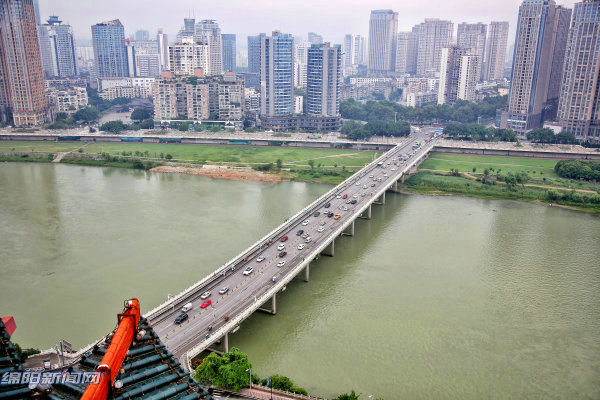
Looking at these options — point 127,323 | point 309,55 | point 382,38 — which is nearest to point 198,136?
point 309,55

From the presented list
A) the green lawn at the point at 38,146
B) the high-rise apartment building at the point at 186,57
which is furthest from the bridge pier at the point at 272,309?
the high-rise apartment building at the point at 186,57

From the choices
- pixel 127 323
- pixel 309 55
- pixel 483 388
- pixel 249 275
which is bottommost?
pixel 483 388

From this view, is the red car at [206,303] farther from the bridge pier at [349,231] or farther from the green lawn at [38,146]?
the green lawn at [38,146]

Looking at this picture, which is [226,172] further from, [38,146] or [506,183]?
[506,183]

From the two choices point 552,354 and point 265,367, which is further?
point 552,354

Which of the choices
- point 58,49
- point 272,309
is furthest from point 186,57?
point 272,309

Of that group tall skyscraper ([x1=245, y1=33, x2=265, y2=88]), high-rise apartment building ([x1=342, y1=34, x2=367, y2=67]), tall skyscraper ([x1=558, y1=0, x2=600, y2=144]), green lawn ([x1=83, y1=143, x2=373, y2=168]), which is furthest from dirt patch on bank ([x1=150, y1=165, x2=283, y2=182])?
high-rise apartment building ([x1=342, y1=34, x2=367, y2=67])

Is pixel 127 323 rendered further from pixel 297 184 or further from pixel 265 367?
pixel 297 184
